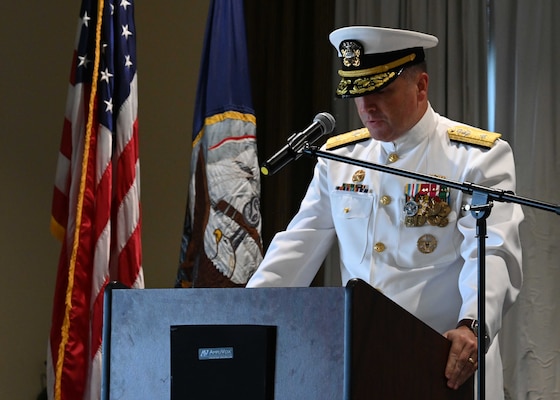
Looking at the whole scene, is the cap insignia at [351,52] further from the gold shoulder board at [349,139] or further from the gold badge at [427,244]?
the gold badge at [427,244]

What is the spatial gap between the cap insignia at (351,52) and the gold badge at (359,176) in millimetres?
302

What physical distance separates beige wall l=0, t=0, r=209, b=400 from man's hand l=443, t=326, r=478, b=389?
2.40 metres

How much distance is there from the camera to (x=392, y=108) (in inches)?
99.3

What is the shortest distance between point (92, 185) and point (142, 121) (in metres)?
0.95

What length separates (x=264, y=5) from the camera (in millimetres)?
4332

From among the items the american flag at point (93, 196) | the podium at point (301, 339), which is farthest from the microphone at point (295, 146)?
the american flag at point (93, 196)

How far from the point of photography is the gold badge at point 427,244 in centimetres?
242

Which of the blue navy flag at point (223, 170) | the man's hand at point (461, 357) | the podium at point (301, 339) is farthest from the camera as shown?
the blue navy flag at point (223, 170)

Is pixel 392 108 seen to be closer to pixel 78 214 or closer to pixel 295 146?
pixel 295 146

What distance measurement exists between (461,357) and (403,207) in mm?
672

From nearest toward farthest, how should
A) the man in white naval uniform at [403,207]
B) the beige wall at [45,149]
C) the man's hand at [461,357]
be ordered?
1. the man's hand at [461,357]
2. the man in white naval uniform at [403,207]
3. the beige wall at [45,149]

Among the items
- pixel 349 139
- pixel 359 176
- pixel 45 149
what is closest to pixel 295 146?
pixel 359 176

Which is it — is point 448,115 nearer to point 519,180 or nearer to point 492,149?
point 519,180

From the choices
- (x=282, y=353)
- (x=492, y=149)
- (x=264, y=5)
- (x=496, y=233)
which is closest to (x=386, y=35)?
(x=492, y=149)
